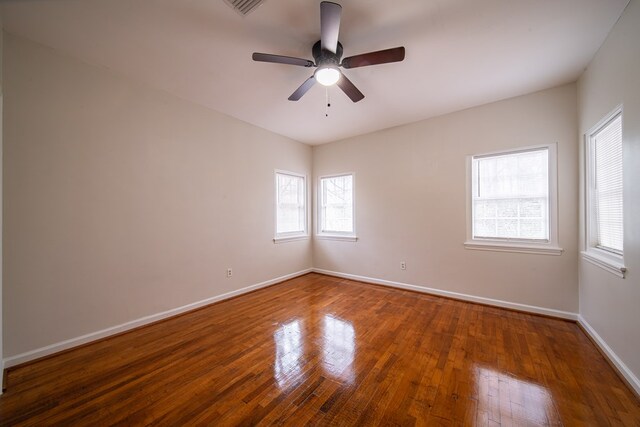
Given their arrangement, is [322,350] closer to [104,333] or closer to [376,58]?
[104,333]

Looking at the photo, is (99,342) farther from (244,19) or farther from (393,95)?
(393,95)

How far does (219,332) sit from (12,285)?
5.74ft

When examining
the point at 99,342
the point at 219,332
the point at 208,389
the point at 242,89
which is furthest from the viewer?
the point at 242,89

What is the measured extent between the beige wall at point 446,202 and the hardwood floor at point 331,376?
0.59m

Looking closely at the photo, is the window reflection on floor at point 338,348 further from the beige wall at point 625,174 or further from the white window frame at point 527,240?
the white window frame at point 527,240

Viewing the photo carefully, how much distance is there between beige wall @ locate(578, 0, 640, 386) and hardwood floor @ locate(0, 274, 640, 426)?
0.29 meters

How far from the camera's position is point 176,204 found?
3018 millimetres

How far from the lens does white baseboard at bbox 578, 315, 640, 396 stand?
170cm

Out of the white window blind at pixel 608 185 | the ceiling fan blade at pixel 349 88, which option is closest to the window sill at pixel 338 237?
the ceiling fan blade at pixel 349 88

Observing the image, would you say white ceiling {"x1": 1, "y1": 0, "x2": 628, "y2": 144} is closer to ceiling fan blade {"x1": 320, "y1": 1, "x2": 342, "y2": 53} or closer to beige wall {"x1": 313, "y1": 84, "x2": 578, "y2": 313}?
ceiling fan blade {"x1": 320, "y1": 1, "x2": 342, "y2": 53}

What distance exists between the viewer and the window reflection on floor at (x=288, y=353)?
1853mm

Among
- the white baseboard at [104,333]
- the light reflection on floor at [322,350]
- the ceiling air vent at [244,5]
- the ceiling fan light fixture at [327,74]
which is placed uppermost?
the ceiling air vent at [244,5]

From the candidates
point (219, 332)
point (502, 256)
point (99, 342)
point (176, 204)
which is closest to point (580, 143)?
point (502, 256)

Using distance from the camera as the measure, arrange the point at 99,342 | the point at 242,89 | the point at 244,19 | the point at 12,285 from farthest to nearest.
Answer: the point at 242,89 → the point at 99,342 → the point at 12,285 → the point at 244,19
